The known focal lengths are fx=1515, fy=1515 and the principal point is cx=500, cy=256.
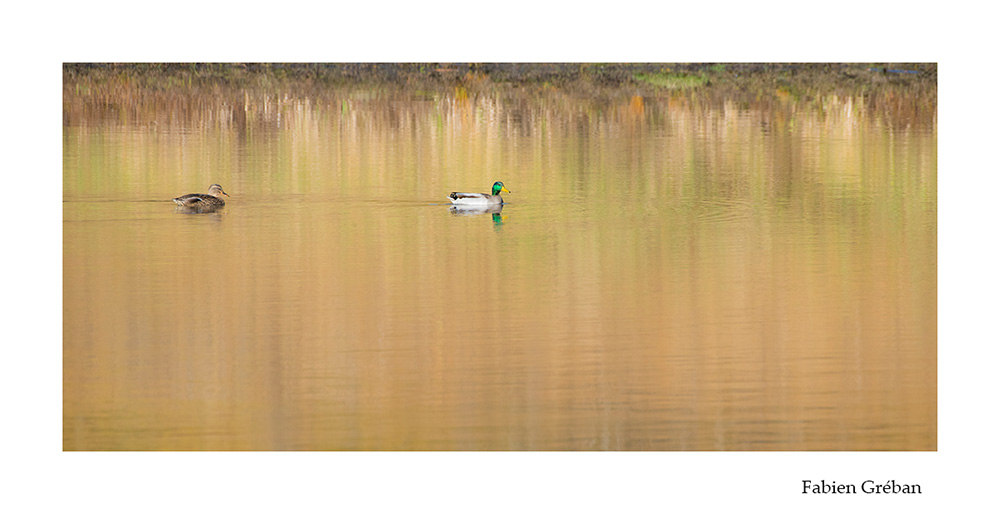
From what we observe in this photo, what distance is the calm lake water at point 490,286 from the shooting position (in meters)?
8.76

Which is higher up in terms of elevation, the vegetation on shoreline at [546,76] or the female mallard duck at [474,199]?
the vegetation on shoreline at [546,76]

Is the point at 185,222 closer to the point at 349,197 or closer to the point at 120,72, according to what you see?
the point at 349,197

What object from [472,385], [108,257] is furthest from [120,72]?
[472,385]

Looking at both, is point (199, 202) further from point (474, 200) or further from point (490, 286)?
point (490, 286)

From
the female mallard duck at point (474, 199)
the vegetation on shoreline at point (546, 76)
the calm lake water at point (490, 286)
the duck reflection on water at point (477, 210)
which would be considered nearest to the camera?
the calm lake water at point (490, 286)

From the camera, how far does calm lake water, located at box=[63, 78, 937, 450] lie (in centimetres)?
876

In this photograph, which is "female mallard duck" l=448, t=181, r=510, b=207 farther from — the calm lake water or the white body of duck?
the calm lake water

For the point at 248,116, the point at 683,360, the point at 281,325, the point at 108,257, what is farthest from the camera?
the point at 248,116

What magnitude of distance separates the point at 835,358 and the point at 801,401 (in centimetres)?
81

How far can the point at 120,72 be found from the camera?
56.7ft

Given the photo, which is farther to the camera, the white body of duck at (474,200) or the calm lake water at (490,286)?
the white body of duck at (474,200)

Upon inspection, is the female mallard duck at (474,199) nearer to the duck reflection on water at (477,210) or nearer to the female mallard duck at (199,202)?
the duck reflection on water at (477,210)

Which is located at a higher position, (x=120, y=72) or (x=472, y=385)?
(x=120, y=72)

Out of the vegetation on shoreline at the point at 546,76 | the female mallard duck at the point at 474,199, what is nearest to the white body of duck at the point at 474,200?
the female mallard duck at the point at 474,199
